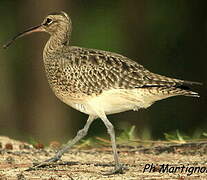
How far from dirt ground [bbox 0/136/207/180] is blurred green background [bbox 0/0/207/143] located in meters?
8.88

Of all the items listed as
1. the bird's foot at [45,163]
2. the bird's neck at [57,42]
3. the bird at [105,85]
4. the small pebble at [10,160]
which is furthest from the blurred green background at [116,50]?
the bird's foot at [45,163]

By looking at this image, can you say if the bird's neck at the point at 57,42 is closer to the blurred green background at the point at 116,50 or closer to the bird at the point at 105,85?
the bird at the point at 105,85

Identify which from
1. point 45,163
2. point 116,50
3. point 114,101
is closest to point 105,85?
point 114,101

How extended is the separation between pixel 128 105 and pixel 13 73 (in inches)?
682

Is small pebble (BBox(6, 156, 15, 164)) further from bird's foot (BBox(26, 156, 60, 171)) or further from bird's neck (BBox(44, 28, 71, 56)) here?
bird's neck (BBox(44, 28, 71, 56))

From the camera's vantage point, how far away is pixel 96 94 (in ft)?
32.7

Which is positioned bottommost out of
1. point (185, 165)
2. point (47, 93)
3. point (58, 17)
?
point (47, 93)

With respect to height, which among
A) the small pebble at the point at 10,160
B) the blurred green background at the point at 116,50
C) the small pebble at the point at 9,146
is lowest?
the blurred green background at the point at 116,50

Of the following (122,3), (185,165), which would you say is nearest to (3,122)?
(122,3)

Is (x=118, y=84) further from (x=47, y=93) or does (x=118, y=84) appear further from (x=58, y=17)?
(x=47, y=93)

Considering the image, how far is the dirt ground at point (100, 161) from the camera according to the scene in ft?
28.8

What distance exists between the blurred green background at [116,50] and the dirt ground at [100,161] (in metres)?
8.88

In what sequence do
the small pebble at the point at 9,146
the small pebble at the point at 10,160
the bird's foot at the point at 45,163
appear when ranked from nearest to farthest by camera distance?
the bird's foot at the point at 45,163 → the small pebble at the point at 10,160 → the small pebble at the point at 9,146

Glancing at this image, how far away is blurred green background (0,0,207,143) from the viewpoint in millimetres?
20719
